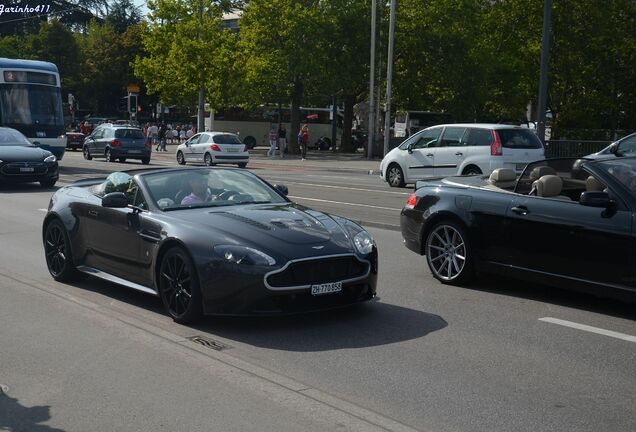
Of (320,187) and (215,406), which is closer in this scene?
(215,406)

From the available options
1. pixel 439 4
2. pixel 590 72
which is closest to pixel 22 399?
pixel 590 72

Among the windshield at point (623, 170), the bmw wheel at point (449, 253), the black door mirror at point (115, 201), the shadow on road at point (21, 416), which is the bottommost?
the shadow on road at point (21, 416)

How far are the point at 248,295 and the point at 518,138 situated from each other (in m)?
15.3

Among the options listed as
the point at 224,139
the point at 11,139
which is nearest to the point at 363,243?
the point at 11,139

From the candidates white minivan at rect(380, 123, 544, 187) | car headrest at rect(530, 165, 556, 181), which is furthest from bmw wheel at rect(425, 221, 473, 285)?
white minivan at rect(380, 123, 544, 187)

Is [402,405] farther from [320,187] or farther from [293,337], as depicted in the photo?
[320,187]

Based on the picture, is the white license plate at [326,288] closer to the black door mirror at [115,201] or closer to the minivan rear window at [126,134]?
the black door mirror at [115,201]

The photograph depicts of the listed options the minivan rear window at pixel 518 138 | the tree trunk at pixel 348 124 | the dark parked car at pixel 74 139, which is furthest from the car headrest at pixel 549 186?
the dark parked car at pixel 74 139

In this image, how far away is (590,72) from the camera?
42.0 metres

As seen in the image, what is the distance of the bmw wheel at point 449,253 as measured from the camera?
8.97 meters

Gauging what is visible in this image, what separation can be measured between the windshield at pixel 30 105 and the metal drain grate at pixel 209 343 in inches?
877

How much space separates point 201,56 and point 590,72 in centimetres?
2184

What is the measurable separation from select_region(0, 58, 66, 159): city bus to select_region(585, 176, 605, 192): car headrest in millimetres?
21963

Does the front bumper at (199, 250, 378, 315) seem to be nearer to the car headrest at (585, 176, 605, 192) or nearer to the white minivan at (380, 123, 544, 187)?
the car headrest at (585, 176, 605, 192)
